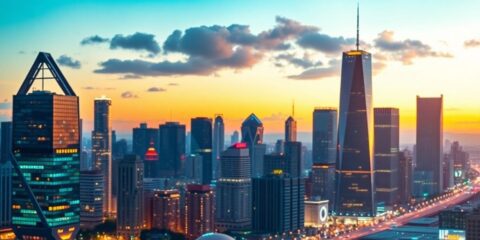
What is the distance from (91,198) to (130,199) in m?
8.52

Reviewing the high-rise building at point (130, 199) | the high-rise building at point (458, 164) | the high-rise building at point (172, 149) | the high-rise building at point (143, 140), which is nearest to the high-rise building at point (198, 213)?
the high-rise building at point (130, 199)

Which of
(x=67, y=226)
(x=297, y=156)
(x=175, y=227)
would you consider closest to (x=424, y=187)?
(x=297, y=156)

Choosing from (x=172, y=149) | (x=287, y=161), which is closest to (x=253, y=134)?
(x=172, y=149)

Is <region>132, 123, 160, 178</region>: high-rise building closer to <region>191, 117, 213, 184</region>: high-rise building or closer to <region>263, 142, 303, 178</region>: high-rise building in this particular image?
<region>191, 117, 213, 184</region>: high-rise building

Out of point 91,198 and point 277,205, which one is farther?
point 91,198

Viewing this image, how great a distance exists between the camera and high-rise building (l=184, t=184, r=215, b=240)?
5747 cm

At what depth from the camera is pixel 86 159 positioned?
89438 mm

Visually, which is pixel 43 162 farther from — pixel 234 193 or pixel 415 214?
pixel 415 214

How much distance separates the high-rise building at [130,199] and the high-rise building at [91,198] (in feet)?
13.0

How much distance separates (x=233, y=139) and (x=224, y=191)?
213 feet

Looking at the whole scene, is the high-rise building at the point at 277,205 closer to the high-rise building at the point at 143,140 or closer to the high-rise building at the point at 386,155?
the high-rise building at the point at 386,155

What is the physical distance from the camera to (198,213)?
5809cm

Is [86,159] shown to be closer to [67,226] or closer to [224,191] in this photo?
[224,191]

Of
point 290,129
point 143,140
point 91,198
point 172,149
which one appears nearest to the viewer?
point 91,198
